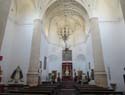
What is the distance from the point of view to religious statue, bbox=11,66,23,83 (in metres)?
12.0

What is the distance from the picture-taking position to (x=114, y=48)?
1327 cm

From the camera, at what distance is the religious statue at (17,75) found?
12023mm

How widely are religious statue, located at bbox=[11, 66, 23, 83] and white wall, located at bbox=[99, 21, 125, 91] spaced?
7.41 metres

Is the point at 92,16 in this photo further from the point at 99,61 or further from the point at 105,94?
the point at 105,94

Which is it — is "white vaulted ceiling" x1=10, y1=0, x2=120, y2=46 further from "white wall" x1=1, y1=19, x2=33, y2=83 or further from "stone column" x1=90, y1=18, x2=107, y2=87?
"stone column" x1=90, y1=18, x2=107, y2=87

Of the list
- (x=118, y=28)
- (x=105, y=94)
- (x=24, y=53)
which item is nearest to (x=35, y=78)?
(x=24, y=53)

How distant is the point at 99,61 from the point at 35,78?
5190 millimetres

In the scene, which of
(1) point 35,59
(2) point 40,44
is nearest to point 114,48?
(2) point 40,44

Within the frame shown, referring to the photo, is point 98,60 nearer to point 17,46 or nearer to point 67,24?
point 17,46

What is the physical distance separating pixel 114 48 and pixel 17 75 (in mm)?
8768

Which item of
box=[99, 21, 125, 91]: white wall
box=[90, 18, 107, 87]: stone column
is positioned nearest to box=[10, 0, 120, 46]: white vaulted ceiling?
box=[99, 21, 125, 91]: white wall

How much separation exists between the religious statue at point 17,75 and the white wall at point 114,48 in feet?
24.3

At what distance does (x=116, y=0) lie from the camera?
44.7 feet

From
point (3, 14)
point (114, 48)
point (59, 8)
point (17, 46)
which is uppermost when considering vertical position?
point (59, 8)
